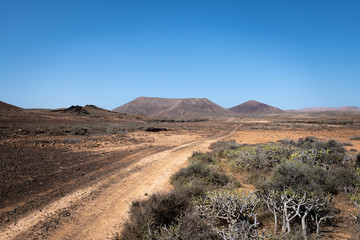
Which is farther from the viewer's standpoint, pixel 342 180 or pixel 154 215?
pixel 342 180

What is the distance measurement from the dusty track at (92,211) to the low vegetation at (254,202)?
27.2 inches

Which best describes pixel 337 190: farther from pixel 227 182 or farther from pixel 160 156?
pixel 160 156

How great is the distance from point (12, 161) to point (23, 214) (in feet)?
21.0

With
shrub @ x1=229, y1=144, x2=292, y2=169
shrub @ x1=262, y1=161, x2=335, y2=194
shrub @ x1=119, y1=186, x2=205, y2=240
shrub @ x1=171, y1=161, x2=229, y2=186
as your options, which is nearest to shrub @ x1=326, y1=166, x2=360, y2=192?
shrub @ x1=262, y1=161, x2=335, y2=194

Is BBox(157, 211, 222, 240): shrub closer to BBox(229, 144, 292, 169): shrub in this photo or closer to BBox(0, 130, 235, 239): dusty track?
BBox(0, 130, 235, 239): dusty track

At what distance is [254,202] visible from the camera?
4859 millimetres

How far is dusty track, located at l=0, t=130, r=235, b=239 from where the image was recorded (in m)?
4.51

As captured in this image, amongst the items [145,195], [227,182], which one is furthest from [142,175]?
[227,182]

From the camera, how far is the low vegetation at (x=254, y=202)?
12.3 ft

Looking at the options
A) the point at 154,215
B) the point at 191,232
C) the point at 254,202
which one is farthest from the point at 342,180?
the point at 154,215

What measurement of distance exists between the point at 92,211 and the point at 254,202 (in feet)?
14.4

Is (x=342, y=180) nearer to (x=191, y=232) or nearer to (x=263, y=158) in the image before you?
(x=263, y=158)

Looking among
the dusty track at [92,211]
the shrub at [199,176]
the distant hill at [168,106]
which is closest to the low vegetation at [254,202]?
the shrub at [199,176]

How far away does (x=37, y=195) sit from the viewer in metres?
6.48
